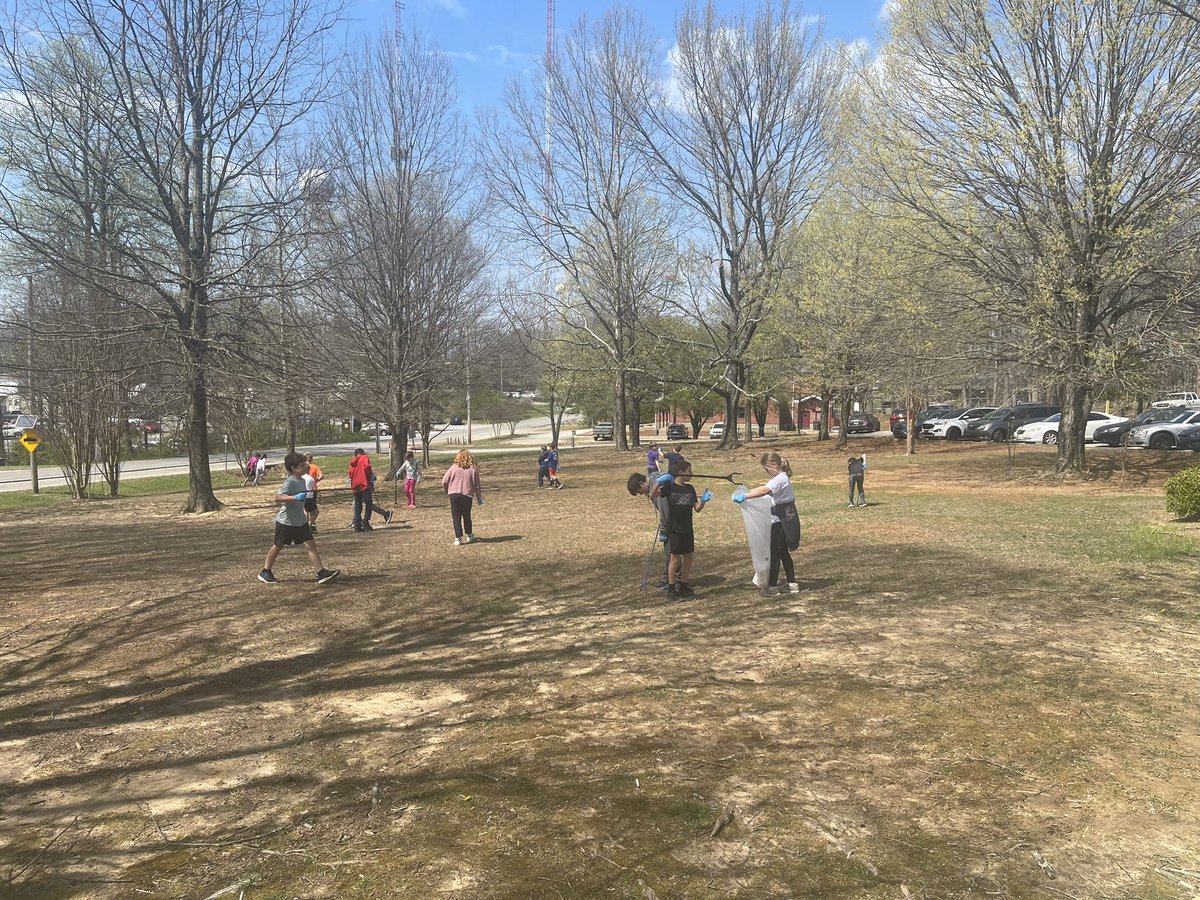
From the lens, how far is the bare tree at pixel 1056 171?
1507 centimetres

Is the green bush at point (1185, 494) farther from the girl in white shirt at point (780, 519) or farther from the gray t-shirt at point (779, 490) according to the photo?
the gray t-shirt at point (779, 490)

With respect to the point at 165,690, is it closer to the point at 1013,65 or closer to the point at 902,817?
the point at 902,817

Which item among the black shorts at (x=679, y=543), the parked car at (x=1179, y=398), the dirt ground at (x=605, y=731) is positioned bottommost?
the dirt ground at (x=605, y=731)

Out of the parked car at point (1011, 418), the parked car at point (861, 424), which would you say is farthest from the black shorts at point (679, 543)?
the parked car at point (861, 424)

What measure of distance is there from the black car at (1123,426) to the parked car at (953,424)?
7.36 m

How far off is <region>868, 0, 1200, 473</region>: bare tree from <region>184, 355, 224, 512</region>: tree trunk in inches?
649

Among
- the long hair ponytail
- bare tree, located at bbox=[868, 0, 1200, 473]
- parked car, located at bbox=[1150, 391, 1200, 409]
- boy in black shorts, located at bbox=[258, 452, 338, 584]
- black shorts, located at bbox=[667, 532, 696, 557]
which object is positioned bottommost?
black shorts, located at bbox=[667, 532, 696, 557]

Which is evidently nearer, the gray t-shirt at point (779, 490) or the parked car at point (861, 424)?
the gray t-shirt at point (779, 490)

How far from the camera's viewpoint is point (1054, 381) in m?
17.8

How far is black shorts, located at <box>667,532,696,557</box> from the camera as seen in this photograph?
786cm

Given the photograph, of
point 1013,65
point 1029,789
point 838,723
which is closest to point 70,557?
point 838,723

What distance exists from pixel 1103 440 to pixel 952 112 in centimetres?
2119

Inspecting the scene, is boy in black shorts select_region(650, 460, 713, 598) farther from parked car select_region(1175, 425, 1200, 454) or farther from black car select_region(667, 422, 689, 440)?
black car select_region(667, 422, 689, 440)

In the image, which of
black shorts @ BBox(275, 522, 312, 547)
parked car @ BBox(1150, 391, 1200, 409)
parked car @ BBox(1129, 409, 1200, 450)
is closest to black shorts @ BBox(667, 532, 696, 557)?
black shorts @ BBox(275, 522, 312, 547)
